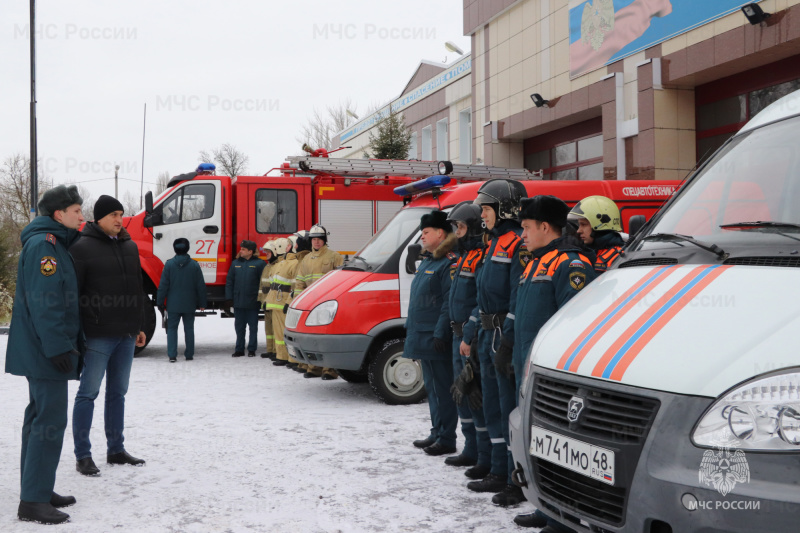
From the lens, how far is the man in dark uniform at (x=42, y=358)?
14.1 feet

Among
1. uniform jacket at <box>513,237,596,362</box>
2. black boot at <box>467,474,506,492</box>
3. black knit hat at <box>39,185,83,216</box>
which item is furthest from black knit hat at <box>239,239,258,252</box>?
uniform jacket at <box>513,237,596,362</box>

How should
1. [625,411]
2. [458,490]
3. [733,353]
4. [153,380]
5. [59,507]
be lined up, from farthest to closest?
[153,380]
[458,490]
[59,507]
[625,411]
[733,353]

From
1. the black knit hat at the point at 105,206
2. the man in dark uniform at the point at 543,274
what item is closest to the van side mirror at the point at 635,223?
the man in dark uniform at the point at 543,274

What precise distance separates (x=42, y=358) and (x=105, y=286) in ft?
3.19

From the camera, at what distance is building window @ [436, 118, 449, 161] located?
2612cm

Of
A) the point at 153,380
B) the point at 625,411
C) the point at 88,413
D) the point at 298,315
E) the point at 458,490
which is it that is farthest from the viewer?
the point at 153,380

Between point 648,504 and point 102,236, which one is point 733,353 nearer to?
point 648,504

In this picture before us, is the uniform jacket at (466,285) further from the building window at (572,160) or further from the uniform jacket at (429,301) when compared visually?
the building window at (572,160)

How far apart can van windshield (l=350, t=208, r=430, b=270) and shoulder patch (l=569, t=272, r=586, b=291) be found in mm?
3942

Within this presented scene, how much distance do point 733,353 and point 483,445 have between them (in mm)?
3021

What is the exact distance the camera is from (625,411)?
2.55 meters

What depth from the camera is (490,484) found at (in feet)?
15.8

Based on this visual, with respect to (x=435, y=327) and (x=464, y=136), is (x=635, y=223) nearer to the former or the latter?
(x=435, y=327)

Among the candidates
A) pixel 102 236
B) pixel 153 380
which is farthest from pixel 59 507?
pixel 153 380
